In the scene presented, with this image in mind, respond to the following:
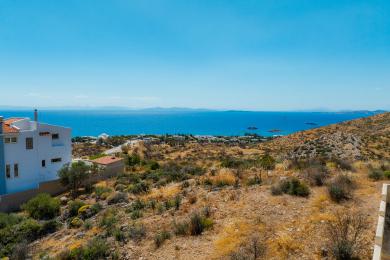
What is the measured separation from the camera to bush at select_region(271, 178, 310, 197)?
11.6 m

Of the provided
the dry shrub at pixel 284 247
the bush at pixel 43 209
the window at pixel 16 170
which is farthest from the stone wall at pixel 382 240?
the window at pixel 16 170

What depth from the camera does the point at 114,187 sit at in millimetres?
20453

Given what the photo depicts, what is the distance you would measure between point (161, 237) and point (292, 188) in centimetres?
616

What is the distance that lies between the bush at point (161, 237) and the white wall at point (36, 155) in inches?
738

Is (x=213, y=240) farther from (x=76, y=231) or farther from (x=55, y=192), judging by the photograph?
(x=55, y=192)

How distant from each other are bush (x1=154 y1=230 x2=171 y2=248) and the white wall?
18748 mm

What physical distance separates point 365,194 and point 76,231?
12.4m

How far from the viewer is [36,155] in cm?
2395

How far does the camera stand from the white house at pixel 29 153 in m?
22.0

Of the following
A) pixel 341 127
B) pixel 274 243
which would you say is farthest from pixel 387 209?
pixel 341 127

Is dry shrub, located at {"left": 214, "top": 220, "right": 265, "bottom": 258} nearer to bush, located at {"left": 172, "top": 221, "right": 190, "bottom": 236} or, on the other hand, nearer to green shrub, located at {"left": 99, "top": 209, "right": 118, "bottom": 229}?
bush, located at {"left": 172, "top": 221, "right": 190, "bottom": 236}

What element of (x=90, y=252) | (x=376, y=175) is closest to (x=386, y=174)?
(x=376, y=175)

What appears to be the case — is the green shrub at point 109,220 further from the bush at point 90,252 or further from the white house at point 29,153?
the white house at point 29,153

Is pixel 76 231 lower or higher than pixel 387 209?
lower
